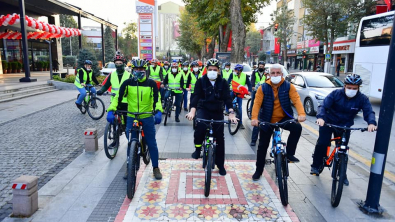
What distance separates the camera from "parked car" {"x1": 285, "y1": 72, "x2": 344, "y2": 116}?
10.9m

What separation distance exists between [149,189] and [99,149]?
8.20ft

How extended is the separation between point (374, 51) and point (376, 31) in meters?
0.81

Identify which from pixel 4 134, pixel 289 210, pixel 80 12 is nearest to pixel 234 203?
pixel 289 210

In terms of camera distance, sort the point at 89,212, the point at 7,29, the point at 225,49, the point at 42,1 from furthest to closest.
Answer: the point at 225,49, the point at 7,29, the point at 42,1, the point at 89,212

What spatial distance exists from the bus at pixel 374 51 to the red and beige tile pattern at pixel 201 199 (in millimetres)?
9576

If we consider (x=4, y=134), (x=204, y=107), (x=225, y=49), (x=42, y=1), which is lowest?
(x=4, y=134)

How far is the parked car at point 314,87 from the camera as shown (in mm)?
10943

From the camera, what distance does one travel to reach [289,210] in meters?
4.00

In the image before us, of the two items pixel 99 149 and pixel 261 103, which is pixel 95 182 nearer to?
pixel 99 149

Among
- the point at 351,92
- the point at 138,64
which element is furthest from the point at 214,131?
the point at 351,92

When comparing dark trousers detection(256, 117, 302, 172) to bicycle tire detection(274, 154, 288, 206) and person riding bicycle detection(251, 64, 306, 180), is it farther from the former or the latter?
bicycle tire detection(274, 154, 288, 206)

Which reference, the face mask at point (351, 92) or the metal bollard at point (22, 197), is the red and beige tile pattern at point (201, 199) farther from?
the face mask at point (351, 92)

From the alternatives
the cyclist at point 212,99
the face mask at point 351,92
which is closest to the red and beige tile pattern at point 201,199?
the cyclist at point 212,99

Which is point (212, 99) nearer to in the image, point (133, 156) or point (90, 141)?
point (133, 156)
